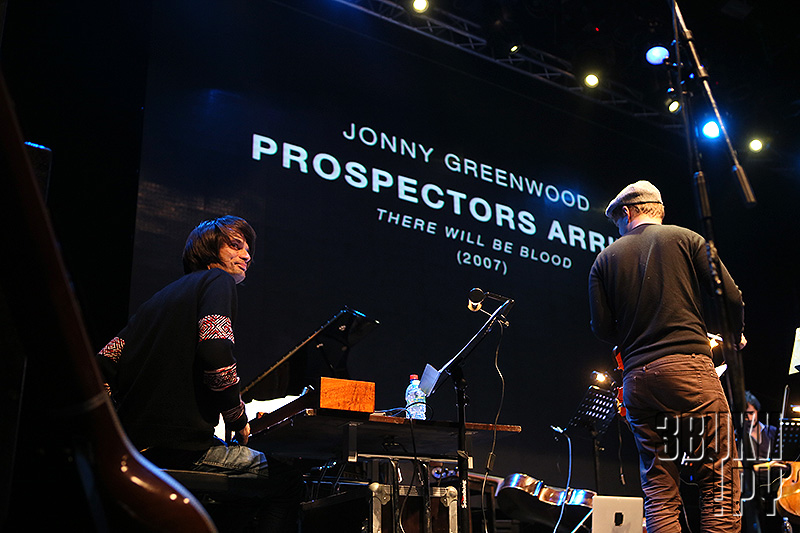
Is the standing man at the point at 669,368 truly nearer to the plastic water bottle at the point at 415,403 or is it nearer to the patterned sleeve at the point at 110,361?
the plastic water bottle at the point at 415,403

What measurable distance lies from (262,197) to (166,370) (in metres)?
3.75

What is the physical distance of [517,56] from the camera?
335 inches

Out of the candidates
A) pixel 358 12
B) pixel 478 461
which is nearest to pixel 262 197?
pixel 358 12

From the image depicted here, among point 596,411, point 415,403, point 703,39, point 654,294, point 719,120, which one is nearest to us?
point 719,120

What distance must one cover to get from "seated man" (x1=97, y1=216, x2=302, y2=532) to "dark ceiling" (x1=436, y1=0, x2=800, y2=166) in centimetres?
596

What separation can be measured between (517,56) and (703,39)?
7.04 feet

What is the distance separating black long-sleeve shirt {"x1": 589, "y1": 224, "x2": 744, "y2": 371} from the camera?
300 cm

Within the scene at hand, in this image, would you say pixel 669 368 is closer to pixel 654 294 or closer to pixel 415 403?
pixel 654 294

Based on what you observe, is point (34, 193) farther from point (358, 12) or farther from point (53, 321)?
point (358, 12)

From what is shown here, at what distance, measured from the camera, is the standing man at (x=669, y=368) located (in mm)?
2844

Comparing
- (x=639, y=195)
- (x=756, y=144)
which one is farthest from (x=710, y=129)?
(x=639, y=195)

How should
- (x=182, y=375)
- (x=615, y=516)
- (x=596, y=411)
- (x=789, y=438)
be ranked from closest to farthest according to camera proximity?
(x=182, y=375)
(x=615, y=516)
(x=789, y=438)
(x=596, y=411)

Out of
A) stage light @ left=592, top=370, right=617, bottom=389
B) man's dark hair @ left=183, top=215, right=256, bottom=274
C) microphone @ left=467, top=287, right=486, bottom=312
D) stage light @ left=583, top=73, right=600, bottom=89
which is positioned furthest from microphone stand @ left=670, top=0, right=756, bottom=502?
stage light @ left=583, top=73, right=600, bottom=89

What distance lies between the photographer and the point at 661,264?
3154mm
